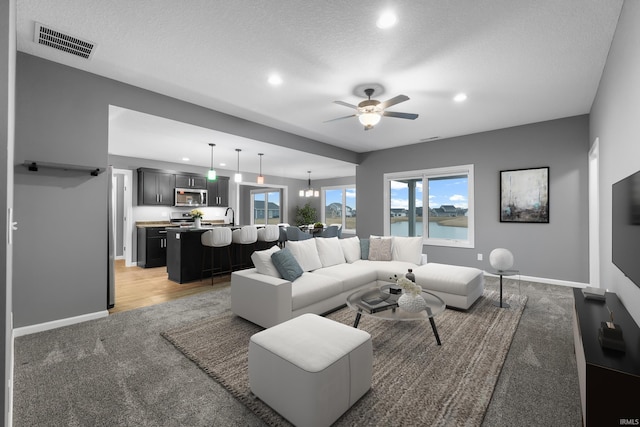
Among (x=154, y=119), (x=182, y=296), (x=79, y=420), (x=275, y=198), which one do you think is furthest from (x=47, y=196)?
(x=275, y=198)

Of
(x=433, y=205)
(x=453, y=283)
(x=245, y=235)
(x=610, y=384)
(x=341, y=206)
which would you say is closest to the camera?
(x=610, y=384)

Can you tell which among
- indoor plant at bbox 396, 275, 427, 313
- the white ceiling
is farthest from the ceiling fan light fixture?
indoor plant at bbox 396, 275, 427, 313

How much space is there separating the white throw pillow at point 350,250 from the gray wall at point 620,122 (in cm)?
290

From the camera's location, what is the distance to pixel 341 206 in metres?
10.9

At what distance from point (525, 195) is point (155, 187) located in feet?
25.6

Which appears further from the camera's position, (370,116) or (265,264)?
(370,116)

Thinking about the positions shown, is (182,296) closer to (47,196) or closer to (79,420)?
(47,196)

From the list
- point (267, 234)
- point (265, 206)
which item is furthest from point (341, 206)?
point (267, 234)

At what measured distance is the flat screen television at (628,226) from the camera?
1614 millimetres

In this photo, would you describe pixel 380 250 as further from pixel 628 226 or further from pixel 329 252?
pixel 628 226

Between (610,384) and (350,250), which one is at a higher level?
(350,250)

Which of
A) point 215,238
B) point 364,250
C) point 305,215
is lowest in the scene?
point 364,250

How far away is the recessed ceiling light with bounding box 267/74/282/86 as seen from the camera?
3188 mm

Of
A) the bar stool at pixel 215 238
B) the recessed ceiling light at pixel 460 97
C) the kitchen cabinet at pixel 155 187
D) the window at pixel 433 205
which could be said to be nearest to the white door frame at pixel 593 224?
the window at pixel 433 205
